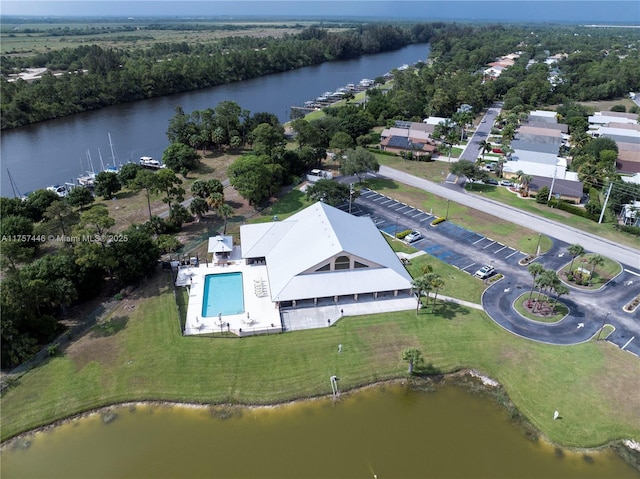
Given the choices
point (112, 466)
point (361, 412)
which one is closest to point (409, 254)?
point (361, 412)

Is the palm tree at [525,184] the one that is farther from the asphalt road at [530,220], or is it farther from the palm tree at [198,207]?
the palm tree at [198,207]

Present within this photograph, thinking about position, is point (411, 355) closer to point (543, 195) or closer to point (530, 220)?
point (530, 220)

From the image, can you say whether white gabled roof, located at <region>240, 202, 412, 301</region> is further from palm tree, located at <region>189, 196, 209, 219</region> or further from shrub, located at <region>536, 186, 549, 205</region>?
shrub, located at <region>536, 186, 549, 205</region>

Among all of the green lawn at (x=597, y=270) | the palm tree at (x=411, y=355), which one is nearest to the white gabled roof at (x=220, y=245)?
the palm tree at (x=411, y=355)

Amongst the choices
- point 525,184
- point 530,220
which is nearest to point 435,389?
point 530,220

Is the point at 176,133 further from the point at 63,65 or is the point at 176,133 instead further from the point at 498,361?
the point at 63,65

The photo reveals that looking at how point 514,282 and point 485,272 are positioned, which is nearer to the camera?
point 514,282
